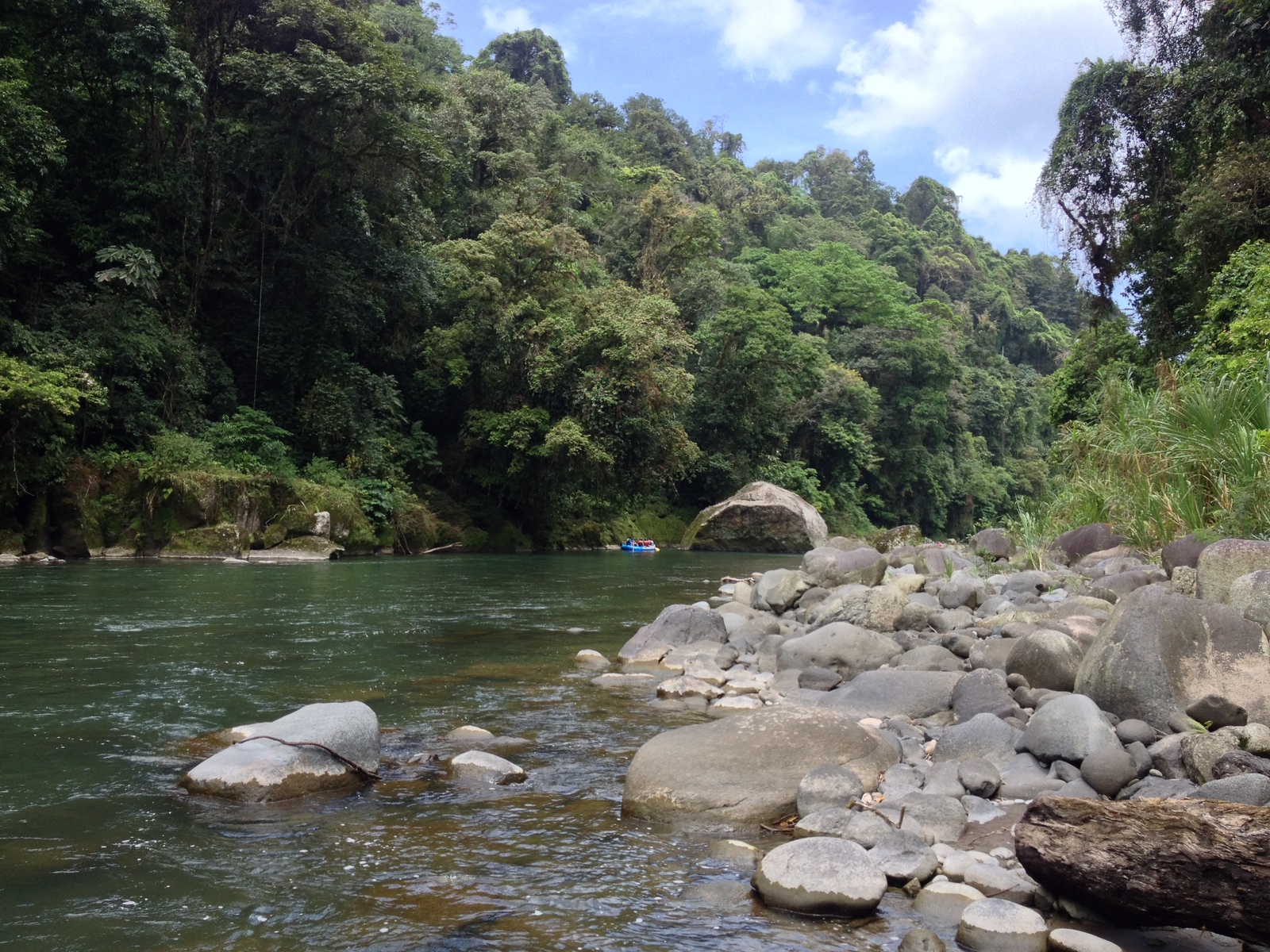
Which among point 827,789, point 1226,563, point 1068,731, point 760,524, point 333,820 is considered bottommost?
point 333,820

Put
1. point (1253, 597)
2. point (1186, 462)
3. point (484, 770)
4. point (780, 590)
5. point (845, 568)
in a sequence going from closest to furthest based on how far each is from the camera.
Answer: point (484, 770)
point (1253, 597)
point (1186, 462)
point (780, 590)
point (845, 568)

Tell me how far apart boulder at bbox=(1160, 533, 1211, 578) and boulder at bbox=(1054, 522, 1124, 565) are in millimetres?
2396

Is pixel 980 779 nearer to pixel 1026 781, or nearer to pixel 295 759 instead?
pixel 1026 781

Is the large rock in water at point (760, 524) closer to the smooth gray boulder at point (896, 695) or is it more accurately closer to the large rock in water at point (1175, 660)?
the smooth gray boulder at point (896, 695)

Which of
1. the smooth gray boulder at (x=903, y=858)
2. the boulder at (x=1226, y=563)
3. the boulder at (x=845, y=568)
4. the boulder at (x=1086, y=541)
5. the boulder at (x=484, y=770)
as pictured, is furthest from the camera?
the boulder at (x=845, y=568)

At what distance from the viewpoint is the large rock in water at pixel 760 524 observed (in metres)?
29.8

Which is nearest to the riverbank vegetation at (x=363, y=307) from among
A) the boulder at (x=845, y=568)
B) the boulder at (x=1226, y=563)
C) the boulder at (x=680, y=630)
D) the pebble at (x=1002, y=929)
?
the boulder at (x=845, y=568)

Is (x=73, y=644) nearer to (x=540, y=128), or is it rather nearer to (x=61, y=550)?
(x=61, y=550)

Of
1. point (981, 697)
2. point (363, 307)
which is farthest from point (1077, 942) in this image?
Result: point (363, 307)

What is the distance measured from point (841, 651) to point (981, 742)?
2.44 m

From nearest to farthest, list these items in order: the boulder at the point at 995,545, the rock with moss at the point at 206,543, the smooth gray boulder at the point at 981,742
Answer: the smooth gray boulder at the point at 981,742, the boulder at the point at 995,545, the rock with moss at the point at 206,543

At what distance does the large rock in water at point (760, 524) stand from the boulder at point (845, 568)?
1840 centimetres

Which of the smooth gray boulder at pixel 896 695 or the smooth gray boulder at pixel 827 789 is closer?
the smooth gray boulder at pixel 827 789

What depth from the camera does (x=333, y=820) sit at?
4055 millimetres
